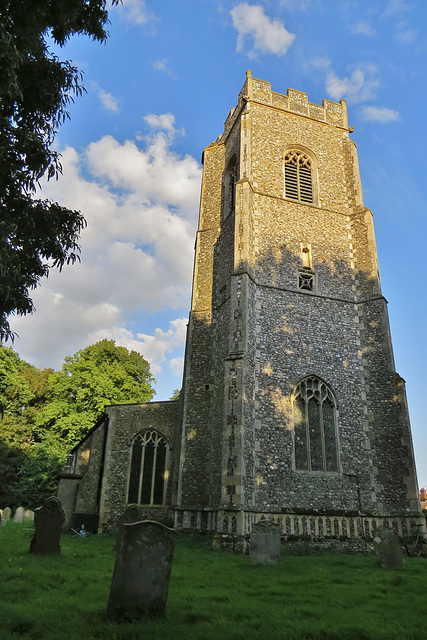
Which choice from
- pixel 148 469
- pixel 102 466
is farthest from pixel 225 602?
pixel 102 466

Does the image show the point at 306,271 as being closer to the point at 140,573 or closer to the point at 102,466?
the point at 102,466

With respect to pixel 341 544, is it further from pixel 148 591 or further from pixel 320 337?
pixel 148 591

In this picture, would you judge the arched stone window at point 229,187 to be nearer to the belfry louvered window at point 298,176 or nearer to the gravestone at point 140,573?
the belfry louvered window at point 298,176

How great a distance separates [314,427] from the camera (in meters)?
14.7

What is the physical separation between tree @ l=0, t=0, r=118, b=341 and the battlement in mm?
14146

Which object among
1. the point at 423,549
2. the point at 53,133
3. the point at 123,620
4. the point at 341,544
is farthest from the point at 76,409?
the point at 123,620

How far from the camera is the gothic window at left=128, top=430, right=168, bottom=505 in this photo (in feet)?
55.4

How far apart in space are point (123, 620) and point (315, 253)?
14876 mm

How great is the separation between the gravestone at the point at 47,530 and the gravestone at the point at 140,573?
4831 mm

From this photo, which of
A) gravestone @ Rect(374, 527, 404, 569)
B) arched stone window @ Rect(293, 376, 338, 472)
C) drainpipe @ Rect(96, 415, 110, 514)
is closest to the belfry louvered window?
arched stone window @ Rect(293, 376, 338, 472)

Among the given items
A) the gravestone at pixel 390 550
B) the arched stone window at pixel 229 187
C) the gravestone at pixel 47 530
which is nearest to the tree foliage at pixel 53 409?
the arched stone window at pixel 229 187

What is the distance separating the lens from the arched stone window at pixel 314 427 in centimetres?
1420

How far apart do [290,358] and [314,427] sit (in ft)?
7.68

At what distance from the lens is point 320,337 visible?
16.0 m
